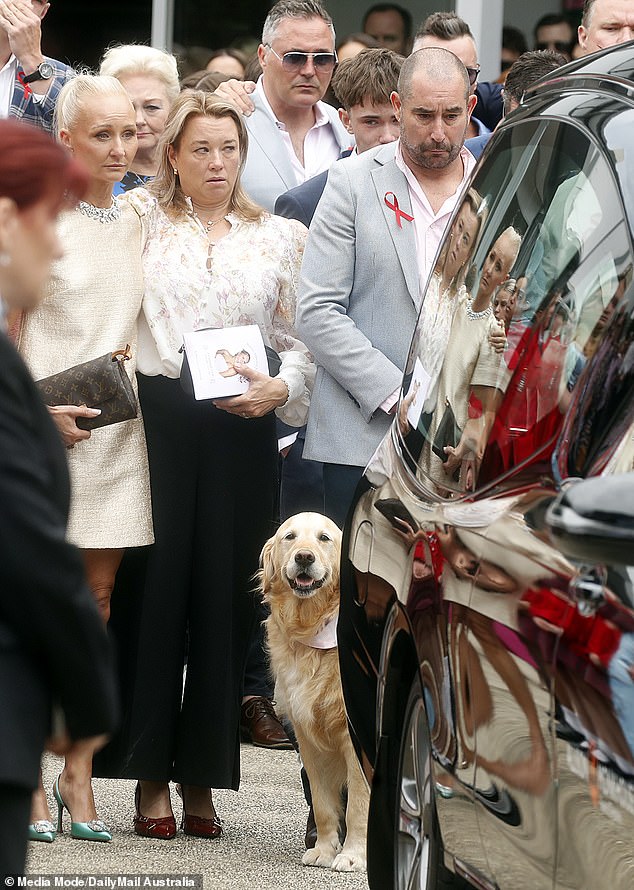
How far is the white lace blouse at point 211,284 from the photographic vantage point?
569 cm

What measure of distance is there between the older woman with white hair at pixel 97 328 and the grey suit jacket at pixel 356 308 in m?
0.78

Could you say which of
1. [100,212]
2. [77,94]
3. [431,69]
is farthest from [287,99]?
[100,212]

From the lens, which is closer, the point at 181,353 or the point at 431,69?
the point at 181,353

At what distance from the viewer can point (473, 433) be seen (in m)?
3.43

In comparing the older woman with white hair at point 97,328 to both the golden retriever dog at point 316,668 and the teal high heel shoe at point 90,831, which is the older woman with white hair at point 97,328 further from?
the golden retriever dog at point 316,668

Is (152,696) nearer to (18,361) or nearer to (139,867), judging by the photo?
(139,867)

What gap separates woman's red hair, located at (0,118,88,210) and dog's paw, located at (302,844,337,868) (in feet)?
12.0

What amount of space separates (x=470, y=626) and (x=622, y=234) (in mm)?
775

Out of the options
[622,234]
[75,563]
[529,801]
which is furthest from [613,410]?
[75,563]

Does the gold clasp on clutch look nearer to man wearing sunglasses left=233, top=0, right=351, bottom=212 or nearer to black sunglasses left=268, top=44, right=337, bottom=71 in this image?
man wearing sunglasses left=233, top=0, right=351, bottom=212

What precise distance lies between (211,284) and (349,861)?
2.01 m

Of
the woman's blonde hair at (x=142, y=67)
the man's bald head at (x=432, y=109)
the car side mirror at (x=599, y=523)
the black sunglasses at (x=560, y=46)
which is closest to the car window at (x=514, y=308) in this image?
the car side mirror at (x=599, y=523)

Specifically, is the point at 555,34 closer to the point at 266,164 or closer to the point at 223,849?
the point at 266,164

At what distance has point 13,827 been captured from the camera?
7.77 ft
